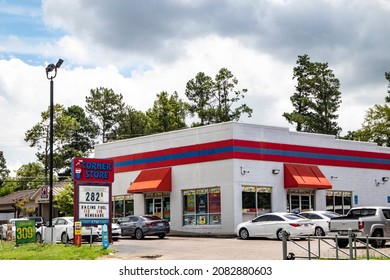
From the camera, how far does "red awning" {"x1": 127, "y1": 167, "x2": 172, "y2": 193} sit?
4050 centimetres

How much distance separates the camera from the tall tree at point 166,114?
73.0 m

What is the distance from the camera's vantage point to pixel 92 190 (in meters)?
28.2

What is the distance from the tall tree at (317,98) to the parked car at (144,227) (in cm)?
4384

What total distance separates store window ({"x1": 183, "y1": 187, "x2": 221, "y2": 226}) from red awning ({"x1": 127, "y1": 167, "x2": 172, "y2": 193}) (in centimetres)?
142

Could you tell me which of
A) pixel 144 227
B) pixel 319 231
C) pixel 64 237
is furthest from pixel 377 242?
pixel 64 237

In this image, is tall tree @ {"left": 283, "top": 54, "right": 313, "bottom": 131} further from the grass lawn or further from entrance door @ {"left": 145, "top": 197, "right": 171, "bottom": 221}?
the grass lawn

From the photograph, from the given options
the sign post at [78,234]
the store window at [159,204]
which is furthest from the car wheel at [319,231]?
the store window at [159,204]

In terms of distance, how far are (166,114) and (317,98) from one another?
65.7 feet

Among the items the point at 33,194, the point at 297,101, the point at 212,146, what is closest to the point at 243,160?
the point at 212,146

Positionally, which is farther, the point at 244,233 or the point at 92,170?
the point at 244,233

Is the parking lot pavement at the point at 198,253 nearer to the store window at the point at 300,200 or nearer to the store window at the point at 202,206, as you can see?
the store window at the point at 202,206

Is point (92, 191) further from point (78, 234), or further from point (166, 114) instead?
point (166, 114)
